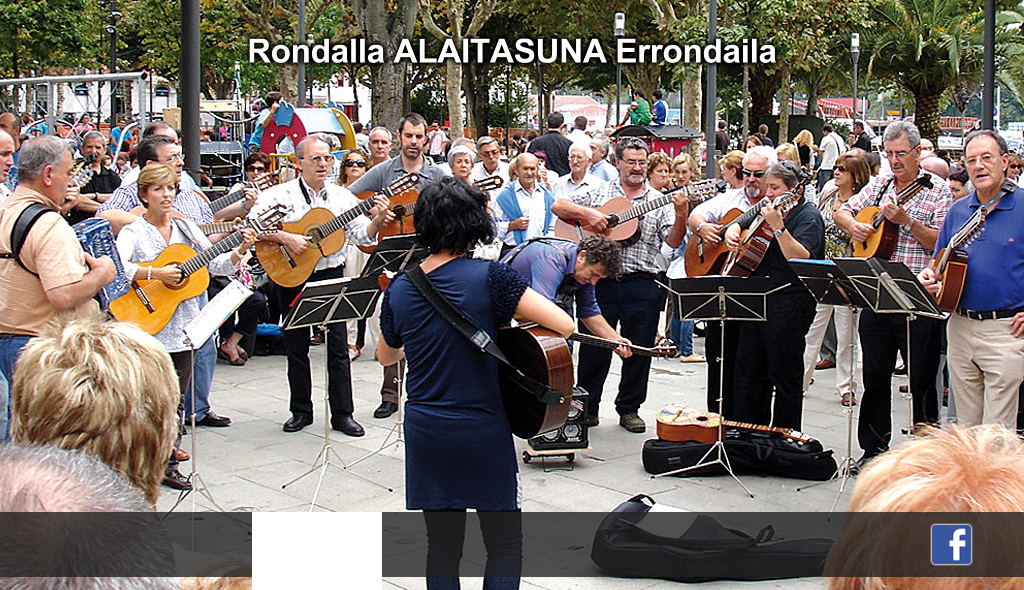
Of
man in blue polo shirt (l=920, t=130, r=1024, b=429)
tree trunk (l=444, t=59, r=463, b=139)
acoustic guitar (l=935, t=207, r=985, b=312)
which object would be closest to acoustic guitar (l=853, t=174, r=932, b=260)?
man in blue polo shirt (l=920, t=130, r=1024, b=429)

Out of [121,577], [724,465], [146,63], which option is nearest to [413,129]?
[724,465]

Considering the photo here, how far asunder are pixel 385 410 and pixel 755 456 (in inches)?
119

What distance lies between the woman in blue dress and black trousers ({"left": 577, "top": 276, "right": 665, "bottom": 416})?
12.0ft

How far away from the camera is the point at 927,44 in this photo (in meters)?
31.5

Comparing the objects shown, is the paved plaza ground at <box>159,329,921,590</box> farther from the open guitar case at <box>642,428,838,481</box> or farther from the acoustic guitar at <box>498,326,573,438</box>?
the acoustic guitar at <box>498,326,573,438</box>

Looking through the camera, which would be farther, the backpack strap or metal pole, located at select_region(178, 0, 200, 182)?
metal pole, located at select_region(178, 0, 200, 182)

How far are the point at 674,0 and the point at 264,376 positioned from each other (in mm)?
21652

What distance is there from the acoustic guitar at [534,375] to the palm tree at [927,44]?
94.7ft

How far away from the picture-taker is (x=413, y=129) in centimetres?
890

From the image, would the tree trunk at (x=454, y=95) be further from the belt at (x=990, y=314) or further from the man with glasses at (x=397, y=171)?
the belt at (x=990, y=314)

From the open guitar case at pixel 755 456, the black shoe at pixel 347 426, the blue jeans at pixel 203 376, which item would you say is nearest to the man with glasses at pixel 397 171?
the black shoe at pixel 347 426

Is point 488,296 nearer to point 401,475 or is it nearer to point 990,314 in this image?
point 401,475

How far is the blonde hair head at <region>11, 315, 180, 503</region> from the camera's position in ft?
9.68

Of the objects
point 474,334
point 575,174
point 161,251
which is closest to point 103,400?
point 474,334
